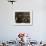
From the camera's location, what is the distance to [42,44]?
11.5ft

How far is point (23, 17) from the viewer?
4477 mm

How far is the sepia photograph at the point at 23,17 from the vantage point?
4.43 meters

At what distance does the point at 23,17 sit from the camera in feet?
14.7

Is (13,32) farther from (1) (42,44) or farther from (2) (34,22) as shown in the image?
(1) (42,44)

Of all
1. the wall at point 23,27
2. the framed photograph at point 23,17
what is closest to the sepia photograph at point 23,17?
the framed photograph at point 23,17

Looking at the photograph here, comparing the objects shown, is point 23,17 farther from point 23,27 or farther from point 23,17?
point 23,27

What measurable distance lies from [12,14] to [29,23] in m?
0.65

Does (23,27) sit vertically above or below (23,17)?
below

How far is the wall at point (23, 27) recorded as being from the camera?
14.5 feet

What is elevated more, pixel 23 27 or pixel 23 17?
pixel 23 17

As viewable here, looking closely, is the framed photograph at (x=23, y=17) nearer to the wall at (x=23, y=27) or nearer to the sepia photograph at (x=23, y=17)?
the sepia photograph at (x=23, y=17)

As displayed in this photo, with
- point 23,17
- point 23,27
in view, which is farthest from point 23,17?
point 23,27

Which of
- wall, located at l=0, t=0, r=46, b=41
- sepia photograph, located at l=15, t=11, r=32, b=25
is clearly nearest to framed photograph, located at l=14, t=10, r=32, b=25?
sepia photograph, located at l=15, t=11, r=32, b=25

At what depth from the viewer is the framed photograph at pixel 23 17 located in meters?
4.43
